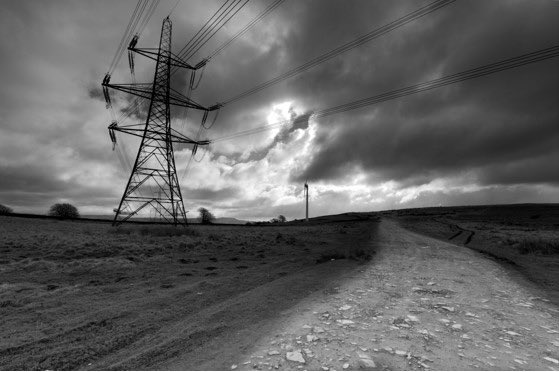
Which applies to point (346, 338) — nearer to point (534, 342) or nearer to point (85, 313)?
point (534, 342)

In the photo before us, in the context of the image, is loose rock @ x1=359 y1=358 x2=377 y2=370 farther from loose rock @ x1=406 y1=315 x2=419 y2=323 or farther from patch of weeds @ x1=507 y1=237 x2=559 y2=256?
patch of weeds @ x1=507 y1=237 x2=559 y2=256

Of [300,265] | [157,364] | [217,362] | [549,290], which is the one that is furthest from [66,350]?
[549,290]

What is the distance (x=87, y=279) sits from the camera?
440 inches

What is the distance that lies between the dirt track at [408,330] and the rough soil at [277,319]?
3 cm

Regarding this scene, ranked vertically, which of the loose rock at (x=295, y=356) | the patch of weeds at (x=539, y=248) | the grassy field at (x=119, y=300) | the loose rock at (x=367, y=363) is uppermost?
the patch of weeds at (x=539, y=248)

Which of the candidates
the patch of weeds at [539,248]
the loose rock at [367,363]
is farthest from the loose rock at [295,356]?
the patch of weeds at [539,248]

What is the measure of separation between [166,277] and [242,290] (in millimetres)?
4071

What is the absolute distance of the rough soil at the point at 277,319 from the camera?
4.82 metres

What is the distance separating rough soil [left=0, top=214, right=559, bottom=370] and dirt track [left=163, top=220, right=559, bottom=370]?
0.03 metres

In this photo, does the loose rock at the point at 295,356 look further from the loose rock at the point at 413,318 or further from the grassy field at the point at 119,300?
the loose rock at the point at 413,318

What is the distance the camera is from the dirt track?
181 inches

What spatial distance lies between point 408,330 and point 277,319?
2798mm

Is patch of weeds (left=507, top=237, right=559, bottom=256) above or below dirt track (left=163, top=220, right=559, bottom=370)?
above

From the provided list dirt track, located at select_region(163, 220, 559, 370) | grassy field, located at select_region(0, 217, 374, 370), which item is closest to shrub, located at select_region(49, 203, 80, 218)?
grassy field, located at select_region(0, 217, 374, 370)
